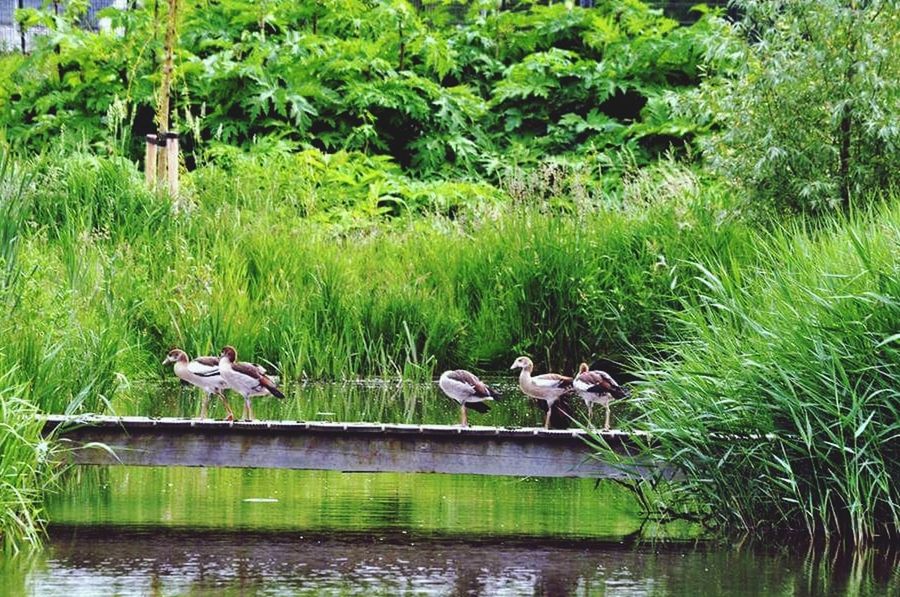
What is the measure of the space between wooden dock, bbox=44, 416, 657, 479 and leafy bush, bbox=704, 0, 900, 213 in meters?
5.47

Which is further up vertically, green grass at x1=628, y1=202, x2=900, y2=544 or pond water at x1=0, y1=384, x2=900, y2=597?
green grass at x1=628, y1=202, x2=900, y2=544

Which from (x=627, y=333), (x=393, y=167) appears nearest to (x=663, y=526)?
(x=627, y=333)

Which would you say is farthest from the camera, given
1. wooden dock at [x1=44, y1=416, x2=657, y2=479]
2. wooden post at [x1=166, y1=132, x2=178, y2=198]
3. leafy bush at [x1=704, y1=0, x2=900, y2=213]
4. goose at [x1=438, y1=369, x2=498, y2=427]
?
wooden post at [x1=166, y1=132, x2=178, y2=198]

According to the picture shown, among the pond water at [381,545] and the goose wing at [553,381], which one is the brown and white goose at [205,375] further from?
the goose wing at [553,381]

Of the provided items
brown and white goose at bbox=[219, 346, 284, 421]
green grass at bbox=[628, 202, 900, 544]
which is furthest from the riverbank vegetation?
brown and white goose at bbox=[219, 346, 284, 421]

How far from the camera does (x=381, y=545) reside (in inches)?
348

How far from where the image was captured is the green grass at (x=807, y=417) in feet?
28.6

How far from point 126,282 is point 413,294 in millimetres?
2844

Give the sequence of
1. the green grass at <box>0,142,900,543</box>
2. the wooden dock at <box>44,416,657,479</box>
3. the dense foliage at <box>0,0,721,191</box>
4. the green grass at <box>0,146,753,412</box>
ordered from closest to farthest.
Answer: the green grass at <box>0,142,900,543</box>, the wooden dock at <box>44,416,657,479</box>, the green grass at <box>0,146,753,412</box>, the dense foliage at <box>0,0,721,191</box>

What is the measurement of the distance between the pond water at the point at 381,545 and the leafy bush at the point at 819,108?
4.57m

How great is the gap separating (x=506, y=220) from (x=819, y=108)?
349 centimetres

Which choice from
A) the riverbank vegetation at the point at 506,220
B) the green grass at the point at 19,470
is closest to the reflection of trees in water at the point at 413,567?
the green grass at the point at 19,470

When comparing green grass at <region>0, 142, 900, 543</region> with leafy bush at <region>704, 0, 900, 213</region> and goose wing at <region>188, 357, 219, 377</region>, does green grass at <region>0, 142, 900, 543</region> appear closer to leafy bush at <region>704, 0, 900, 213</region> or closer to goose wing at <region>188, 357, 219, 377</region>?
leafy bush at <region>704, 0, 900, 213</region>

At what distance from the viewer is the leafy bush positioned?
1447 cm
